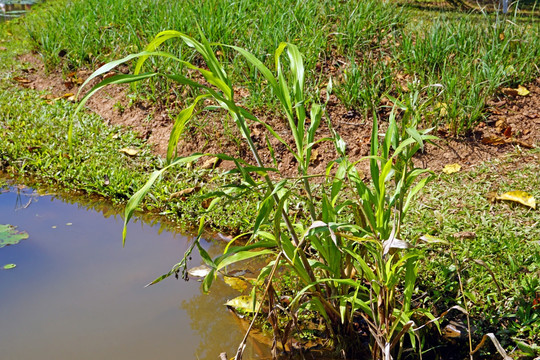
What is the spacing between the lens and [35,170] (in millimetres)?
4539

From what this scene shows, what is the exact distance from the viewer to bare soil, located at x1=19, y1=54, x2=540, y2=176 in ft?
13.1

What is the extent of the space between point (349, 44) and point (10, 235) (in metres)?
2.80

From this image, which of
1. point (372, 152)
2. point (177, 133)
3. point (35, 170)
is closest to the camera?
point (177, 133)

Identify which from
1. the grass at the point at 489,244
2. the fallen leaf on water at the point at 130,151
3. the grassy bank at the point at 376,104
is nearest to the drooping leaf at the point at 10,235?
the grassy bank at the point at 376,104

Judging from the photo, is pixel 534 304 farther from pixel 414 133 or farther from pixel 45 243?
pixel 45 243

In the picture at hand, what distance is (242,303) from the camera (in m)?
2.81

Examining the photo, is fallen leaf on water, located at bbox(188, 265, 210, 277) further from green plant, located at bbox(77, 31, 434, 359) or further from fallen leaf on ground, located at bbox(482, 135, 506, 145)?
fallen leaf on ground, located at bbox(482, 135, 506, 145)

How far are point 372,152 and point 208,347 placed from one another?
3.71ft

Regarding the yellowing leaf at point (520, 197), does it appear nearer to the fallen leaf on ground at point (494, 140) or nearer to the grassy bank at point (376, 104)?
the grassy bank at point (376, 104)

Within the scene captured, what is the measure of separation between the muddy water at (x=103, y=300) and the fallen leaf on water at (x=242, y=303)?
8cm

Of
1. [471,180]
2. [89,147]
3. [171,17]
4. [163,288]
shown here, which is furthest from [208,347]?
[171,17]

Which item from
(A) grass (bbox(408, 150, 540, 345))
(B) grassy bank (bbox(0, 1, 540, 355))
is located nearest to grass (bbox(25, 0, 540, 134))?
(B) grassy bank (bbox(0, 1, 540, 355))

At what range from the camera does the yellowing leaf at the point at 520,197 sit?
3240 millimetres

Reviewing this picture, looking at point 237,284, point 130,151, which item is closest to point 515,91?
point 237,284
